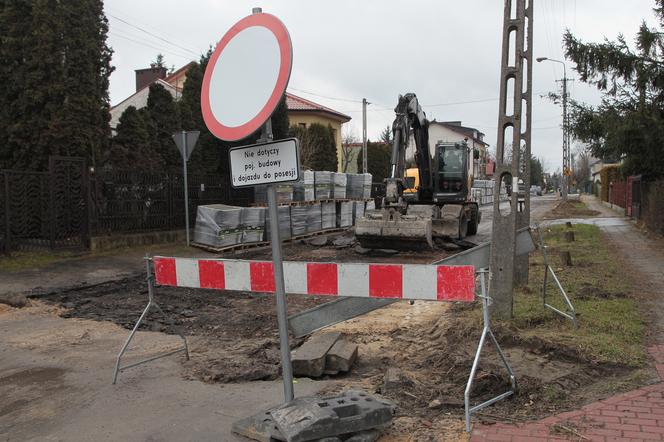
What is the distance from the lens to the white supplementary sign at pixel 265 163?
3.59 metres

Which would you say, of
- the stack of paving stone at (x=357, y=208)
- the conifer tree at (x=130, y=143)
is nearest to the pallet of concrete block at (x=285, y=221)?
the stack of paving stone at (x=357, y=208)

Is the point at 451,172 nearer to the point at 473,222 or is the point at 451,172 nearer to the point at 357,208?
the point at 473,222

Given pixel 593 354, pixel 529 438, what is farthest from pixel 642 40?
pixel 529 438

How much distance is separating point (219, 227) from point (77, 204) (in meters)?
3.63

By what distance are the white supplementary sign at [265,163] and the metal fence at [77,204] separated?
10.9m

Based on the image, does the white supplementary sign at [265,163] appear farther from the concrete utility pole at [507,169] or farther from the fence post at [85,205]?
the fence post at [85,205]

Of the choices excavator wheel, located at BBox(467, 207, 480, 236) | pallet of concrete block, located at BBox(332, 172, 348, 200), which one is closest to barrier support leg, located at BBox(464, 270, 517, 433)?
excavator wheel, located at BBox(467, 207, 480, 236)

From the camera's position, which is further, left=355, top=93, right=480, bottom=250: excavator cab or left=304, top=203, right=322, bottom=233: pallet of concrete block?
left=304, top=203, right=322, bottom=233: pallet of concrete block

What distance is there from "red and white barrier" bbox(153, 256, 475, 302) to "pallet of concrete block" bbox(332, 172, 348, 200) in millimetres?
15076

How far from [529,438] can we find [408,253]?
34.9 feet

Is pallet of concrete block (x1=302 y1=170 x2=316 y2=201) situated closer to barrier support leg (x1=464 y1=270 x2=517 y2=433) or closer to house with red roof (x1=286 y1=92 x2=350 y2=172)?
barrier support leg (x1=464 y1=270 x2=517 y2=433)

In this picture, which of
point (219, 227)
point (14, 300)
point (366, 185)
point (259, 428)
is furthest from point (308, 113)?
point (259, 428)

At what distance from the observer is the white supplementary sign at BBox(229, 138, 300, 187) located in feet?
11.8

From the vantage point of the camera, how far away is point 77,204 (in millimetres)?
14023
